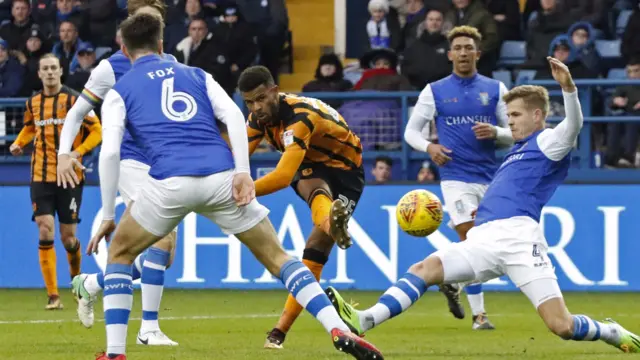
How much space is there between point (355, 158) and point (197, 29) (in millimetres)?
8939

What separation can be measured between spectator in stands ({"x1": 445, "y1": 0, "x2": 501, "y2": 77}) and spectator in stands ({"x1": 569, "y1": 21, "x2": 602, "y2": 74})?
3.21ft

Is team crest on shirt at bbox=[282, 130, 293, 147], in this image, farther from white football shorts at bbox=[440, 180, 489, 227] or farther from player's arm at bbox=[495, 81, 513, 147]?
white football shorts at bbox=[440, 180, 489, 227]

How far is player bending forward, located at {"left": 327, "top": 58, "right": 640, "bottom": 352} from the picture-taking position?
7.64 m

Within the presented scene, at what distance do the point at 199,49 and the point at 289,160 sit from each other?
946 cm

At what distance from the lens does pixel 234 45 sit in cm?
1772

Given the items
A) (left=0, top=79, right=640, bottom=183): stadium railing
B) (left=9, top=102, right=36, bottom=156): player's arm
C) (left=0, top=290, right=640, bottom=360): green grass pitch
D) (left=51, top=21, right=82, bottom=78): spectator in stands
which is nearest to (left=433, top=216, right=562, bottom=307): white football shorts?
(left=0, top=290, right=640, bottom=360): green grass pitch

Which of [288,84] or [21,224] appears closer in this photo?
[21,224]

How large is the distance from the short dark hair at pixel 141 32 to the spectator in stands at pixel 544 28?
998 cm

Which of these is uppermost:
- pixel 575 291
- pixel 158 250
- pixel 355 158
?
pixel 355 158

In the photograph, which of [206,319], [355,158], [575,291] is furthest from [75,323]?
[575,291]

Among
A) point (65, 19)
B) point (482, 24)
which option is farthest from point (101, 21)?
point (482, 24)

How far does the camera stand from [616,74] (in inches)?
655

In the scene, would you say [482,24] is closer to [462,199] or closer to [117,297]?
[462,199]

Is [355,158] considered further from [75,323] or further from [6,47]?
[6,47]
